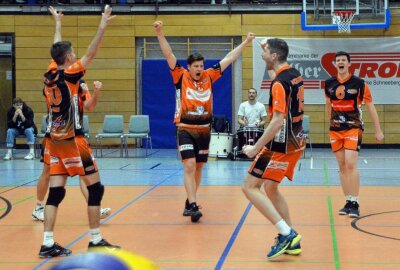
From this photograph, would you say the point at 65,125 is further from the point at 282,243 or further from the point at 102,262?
the point at 102,262

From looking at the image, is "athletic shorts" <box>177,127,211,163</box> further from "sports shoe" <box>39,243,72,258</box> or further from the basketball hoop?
the basketball hoop

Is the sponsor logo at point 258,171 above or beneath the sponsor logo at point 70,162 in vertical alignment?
beneath

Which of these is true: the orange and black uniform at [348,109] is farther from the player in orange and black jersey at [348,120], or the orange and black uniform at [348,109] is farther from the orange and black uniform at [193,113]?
the orange and black uniform at [193,113]

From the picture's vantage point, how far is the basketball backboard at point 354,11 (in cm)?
2016

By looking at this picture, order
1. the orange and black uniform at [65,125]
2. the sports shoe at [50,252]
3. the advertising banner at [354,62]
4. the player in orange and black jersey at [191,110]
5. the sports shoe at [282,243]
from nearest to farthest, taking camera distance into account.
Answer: the sports shoe at [282,243], the sports shoe at [50,252], the orange and black uniform at [65,125], the player in orange and black jersey at [191,110], the advertising banner at [354,62]

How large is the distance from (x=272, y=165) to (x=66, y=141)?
216 cm

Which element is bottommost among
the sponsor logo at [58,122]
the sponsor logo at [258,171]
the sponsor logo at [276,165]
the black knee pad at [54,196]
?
the black knee pad at [54,196]

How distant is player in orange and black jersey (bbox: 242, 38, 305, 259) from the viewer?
6.49 metres

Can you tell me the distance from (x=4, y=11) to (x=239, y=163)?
35.2ft

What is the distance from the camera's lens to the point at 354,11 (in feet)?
66.1

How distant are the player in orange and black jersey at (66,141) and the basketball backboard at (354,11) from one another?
1467cm

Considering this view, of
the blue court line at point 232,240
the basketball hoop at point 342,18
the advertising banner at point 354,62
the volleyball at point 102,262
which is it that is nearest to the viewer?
the volleyball at point 102,262

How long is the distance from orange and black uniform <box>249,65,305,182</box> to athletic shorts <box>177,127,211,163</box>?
2211mm

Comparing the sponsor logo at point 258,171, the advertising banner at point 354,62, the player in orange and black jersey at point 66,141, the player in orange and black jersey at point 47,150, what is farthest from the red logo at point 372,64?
the player in orange and black jersey at point 66,141
